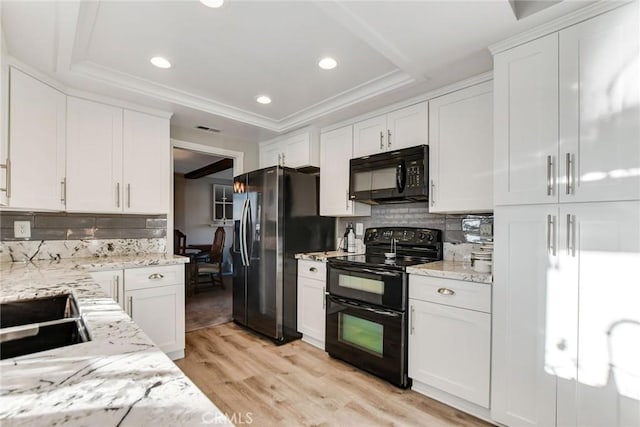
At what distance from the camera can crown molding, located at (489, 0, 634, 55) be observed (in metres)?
1.49

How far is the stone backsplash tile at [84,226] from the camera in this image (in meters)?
2.52

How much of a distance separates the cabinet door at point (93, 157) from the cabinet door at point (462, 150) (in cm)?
269

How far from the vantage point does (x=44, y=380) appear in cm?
62

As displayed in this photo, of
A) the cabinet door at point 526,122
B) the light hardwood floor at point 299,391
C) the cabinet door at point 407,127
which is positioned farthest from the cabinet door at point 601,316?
the cabinet door at point 407,127

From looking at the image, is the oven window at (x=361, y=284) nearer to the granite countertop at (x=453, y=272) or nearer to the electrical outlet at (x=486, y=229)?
the granite countertop at (x=453, y=272)

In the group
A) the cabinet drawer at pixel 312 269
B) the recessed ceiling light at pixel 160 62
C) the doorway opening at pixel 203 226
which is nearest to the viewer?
the recessed ceiling light at pixel 160 62

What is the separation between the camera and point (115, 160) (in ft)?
9.01

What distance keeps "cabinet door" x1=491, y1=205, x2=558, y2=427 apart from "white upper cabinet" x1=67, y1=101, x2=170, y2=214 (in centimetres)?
286

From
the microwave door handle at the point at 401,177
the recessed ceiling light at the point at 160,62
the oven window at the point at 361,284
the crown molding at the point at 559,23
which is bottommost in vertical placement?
the oven window at the point at 361,284

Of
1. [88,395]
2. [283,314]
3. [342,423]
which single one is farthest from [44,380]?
[283,314]

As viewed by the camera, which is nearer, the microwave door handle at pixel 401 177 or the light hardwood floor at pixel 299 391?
the light hardwood floor at pixel 299 391

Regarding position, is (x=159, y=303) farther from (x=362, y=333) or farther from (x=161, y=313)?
(x=362, y=333)

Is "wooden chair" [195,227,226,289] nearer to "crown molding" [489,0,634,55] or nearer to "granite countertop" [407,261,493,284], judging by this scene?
"granite countertop" [407,261,493,284]

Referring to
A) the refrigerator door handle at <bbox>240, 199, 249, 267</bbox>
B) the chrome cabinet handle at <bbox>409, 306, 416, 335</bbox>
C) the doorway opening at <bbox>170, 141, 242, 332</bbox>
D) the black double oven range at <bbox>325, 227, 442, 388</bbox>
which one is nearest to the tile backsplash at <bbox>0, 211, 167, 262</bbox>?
the refrigerator door handle at <bbox>240, 199, 249, 267</bbox>
